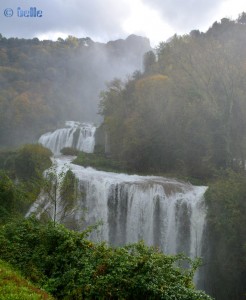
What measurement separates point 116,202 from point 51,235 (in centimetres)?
1226

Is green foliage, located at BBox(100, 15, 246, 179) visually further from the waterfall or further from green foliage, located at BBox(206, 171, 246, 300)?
the waterfall

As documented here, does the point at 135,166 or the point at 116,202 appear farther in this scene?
the point at 135,166

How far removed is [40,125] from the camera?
71.0 metres

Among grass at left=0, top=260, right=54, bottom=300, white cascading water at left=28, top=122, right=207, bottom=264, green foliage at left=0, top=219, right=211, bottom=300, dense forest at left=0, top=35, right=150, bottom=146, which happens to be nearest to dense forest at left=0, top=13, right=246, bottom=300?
green foliage at left=0, top=219, right=211, bottom=300

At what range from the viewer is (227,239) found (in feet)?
71.7

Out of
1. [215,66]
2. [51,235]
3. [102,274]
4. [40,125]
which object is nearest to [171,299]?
[102,274]

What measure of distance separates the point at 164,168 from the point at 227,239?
1276cm

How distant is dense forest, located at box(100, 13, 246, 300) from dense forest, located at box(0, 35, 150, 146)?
96.9 ft

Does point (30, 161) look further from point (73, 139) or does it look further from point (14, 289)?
point (14, 289)

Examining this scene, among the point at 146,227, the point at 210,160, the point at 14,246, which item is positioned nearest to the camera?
the point at 14,246

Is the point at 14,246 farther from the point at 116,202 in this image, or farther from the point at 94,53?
the point at 94,53

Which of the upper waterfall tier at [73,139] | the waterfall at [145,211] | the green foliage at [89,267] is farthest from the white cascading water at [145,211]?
the upper waterfall tier at [73,139]

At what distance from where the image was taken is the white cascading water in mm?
23500

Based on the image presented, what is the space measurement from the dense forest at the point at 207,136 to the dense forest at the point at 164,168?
0.28 feet
